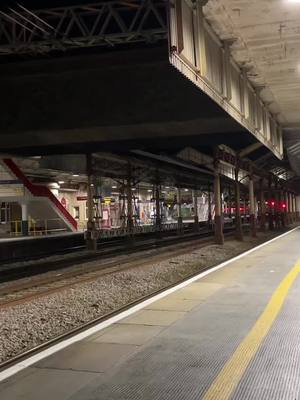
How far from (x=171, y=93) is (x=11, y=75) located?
165 inches

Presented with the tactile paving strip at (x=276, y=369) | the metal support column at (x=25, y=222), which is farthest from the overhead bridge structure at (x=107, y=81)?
the metal support column at (x=25, y=222)

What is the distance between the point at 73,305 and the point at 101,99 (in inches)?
242

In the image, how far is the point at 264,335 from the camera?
7.13 meters

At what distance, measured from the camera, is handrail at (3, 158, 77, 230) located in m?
38.5

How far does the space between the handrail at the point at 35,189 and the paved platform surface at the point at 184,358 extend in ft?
99.5

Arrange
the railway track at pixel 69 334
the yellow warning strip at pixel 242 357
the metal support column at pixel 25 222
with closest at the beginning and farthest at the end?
1. the yellow warning strip at pixel 242 357
2. the railway track at pixel 69 334
3. the metal support column at pixel 25 222

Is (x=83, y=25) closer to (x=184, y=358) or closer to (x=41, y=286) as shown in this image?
(x=41, y=286)

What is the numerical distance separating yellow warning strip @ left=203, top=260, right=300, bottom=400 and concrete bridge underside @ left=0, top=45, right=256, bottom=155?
6258 mm

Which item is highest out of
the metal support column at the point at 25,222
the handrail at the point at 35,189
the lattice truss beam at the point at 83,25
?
the lattice truss beam at the point at 83,25

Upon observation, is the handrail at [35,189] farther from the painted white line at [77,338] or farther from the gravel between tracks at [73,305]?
the painted white line at [77,338]

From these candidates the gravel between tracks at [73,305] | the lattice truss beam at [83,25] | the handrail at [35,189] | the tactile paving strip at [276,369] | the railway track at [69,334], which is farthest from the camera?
the handrail at [35,189]

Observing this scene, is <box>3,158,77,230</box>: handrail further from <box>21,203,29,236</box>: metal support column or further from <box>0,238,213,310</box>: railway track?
<box>0,238,213,310</box>: railway track

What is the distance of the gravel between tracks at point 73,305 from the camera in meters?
7.78

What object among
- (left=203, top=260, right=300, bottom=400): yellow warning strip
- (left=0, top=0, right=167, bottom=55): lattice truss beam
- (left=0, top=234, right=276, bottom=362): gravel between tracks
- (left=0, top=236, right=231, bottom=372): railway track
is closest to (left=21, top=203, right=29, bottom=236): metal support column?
(left=0, top=234, right=276, bottom=362): gravel between tracks
